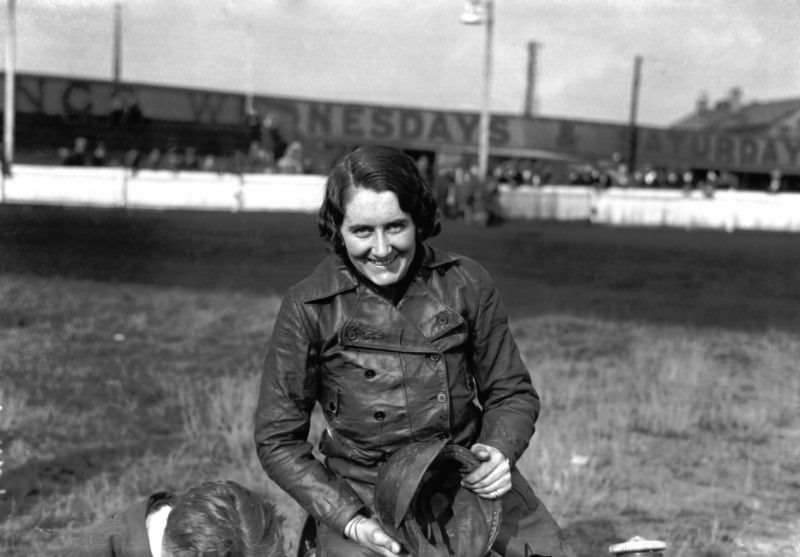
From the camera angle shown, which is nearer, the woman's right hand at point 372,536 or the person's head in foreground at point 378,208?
the woman's right hand at point 372,536

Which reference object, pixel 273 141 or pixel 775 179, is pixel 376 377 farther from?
pixel 775 179

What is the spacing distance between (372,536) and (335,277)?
24.6 inches

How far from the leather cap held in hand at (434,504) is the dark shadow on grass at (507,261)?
293 inches

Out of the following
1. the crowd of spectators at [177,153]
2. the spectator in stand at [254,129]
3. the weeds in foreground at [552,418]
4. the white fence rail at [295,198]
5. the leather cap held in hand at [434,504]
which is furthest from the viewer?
the spectator in stand at [254,129]

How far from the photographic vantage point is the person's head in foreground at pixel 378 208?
8.25 feet

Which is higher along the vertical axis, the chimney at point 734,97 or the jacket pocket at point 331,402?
the chimney at point 734,97

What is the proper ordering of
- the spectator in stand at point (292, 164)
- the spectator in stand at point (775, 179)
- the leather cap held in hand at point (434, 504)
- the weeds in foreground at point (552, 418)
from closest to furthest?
1. the leather cap held in hand at point (434, 504)
2. the weeds in foreground at point (552, 418)
3. the spectator in stand at point (292, 164)
4. the spectator in stand at point (775, 179)

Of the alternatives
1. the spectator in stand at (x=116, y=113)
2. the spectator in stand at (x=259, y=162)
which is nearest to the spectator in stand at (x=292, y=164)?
the spectator in stand at (x=259, y=162)

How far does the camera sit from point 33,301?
9234 millimetres

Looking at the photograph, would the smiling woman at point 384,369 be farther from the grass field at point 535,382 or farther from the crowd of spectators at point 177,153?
the crowd of spectators at point 177,153

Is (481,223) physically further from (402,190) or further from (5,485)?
(402,190)

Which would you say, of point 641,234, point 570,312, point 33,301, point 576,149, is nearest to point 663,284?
point 570,312

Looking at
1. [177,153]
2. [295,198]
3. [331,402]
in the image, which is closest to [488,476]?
[331,402]

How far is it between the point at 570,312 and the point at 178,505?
790 cm
